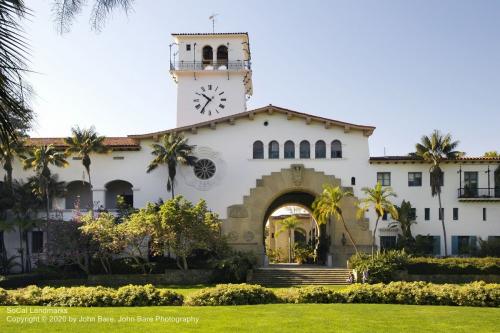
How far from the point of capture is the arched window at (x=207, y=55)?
5614cm

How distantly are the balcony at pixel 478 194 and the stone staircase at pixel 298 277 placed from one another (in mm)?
12035

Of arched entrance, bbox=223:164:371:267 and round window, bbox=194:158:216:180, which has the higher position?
round window, bbox=194:158:216:180

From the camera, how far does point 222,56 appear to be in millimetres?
56812

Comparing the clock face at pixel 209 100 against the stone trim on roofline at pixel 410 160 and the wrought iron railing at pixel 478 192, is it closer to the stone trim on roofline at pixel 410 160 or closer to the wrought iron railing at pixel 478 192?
the stone trim on roofline at pixel 410 160

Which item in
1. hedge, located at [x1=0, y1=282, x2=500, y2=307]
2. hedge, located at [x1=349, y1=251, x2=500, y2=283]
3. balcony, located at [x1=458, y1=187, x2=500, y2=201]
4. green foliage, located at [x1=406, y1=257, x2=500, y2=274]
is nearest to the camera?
hedge, located at [x1=0, y1=282, x2=500, y2=307]

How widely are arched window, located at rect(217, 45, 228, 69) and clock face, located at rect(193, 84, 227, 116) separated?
7.64 ft

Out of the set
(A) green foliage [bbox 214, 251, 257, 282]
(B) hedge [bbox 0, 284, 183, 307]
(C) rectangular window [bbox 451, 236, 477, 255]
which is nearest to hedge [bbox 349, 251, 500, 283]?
(C) rectangular window [bbox 451, 236, 477, 255]

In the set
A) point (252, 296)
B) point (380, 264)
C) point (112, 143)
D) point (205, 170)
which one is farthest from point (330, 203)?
point (112, 143)

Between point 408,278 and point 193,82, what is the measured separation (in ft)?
95.8

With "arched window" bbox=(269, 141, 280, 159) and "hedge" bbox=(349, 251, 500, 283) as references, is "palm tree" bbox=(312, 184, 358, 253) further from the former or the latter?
"arched window" bbox=(269, 141, 280, 159)

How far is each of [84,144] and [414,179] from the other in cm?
2628

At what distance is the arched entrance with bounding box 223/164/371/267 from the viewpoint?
143ft

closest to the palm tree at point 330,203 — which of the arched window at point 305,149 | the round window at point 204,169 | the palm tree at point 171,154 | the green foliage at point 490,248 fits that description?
the arched window at point 305,149

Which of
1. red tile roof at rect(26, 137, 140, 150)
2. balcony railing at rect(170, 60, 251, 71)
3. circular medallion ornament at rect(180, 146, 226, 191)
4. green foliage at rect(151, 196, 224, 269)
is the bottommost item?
green foliage at rect(151, 196, 224, 269)
